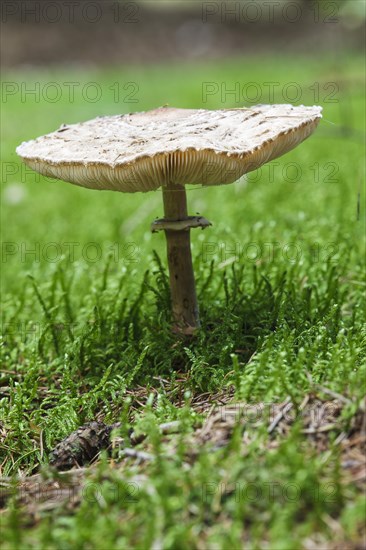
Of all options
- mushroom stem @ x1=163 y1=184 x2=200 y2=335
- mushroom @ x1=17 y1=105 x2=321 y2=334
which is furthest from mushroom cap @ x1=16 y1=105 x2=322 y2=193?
mushroom stem @ x1=163 y1=184 x2=200 y2=335

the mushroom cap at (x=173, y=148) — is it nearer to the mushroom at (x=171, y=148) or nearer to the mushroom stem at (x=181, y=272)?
the mushroom at (x=171, y=148)

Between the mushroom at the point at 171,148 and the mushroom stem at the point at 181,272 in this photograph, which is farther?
the mushroom stem at the point at 181,272

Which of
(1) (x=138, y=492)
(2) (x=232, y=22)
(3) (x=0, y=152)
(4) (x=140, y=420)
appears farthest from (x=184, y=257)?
(2) (x=232, y=22)

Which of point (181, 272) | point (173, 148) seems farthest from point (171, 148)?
point (181, 272)

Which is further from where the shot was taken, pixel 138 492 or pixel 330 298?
pixel 330 298

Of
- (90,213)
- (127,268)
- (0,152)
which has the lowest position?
(127,268)

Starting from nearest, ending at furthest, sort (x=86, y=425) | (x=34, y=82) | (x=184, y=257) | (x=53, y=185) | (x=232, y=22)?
1. (x=86, y=425)
2. (x=184, y=257)
3. (x=53, y=185)
4. (x=34, y=82)
5. (x=232, y=22)

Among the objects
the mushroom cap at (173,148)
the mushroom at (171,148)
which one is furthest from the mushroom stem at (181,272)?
the mushroom cap at (173,148)

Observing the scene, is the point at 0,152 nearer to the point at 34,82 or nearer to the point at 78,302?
the point at 78,302

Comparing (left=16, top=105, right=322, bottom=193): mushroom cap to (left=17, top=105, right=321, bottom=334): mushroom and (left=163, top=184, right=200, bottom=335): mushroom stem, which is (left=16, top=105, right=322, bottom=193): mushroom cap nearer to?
(left=17, top=105, right=321, bottom=334): mushroom
